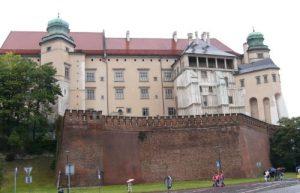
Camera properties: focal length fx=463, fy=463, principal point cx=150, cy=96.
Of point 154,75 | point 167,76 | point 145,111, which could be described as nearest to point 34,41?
point 154,75

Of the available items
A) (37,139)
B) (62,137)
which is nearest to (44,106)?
(37,139)

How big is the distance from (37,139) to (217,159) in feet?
66.0

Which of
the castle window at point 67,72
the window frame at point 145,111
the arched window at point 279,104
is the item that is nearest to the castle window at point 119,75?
the window frame at point 145,111

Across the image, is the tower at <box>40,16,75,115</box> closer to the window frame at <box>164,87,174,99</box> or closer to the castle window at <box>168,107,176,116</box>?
the window frame at <box>164,87,174,99</box>

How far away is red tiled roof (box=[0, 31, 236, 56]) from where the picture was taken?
220 feet

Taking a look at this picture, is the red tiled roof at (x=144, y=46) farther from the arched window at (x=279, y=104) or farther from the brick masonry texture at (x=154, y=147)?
the brick masonry texture at (x=154, y=147)

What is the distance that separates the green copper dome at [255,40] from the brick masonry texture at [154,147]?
2278 cm

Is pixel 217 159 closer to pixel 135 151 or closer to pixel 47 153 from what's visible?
pixel 135 151

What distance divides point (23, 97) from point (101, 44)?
22.0 metres

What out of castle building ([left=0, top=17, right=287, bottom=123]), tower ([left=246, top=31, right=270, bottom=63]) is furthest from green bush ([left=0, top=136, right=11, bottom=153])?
tower ([left=246, top=31, right=270, bottom=63])

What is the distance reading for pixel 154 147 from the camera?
47.2m

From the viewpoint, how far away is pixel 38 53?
6519 cm

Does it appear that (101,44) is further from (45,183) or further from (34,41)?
(45,183)

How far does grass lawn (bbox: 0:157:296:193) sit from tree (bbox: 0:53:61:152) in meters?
3.06
